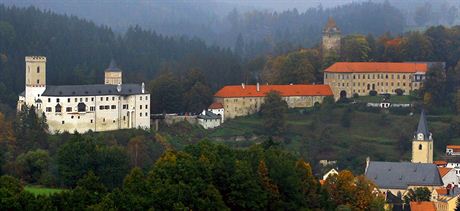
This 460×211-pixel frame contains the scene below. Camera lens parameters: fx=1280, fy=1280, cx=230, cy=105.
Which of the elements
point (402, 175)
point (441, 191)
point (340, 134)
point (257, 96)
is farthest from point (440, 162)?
point (257, 96)

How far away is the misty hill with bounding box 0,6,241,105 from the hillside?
34.4ft

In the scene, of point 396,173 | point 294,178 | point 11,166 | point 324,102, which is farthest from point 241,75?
point 294,178

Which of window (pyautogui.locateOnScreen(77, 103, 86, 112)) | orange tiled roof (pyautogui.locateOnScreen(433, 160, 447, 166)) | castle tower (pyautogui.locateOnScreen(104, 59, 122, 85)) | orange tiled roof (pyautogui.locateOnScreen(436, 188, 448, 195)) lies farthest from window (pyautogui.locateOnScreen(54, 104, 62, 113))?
orange tiled roof (pyautogui.locateOnScreen(433, 160, 447, 166))

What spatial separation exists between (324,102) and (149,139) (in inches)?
741

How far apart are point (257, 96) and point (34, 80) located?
18666 mm

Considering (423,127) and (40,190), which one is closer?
(40,190)

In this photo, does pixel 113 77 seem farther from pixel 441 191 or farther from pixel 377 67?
pixel 441 191

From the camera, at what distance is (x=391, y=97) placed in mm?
97188

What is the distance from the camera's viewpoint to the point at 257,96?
92875 mm

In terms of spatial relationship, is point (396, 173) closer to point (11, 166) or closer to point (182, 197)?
point (11, 166)

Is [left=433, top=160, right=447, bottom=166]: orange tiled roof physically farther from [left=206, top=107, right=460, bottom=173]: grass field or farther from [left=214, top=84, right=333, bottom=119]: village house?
[left=214, top=84, right=333, bottom=119]: village house

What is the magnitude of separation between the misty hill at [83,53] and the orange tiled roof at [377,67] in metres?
9.93

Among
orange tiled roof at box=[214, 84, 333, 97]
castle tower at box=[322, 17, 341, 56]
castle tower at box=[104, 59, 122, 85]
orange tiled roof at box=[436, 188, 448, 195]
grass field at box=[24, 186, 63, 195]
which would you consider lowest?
orange tiled roof at box=[436, 188, 448, 195]

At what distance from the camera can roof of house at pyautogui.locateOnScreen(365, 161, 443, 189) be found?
75312mm
